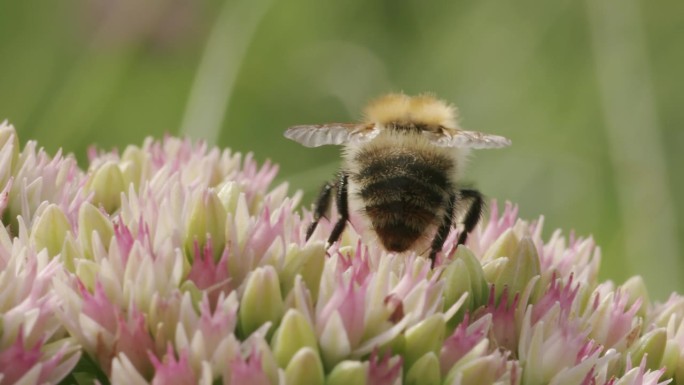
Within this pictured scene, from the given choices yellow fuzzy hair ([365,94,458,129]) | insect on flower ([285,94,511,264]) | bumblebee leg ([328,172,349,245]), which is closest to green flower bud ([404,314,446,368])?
insect on flower ([285,94,511,264])

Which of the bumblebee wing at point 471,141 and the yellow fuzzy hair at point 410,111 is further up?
the yellow fuzzy hair at point 410,111

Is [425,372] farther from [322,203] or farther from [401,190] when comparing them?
[322,203]

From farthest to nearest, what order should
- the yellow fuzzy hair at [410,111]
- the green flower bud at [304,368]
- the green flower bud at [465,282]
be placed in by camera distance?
the yellow fuzzy hair at [410,111] < the green flower bud at [465,282] < the green flower bud at [304,368]

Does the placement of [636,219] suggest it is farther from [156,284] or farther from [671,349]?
[156,284]

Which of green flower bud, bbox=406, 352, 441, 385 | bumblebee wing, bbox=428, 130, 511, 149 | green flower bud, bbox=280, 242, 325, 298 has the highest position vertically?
bumblebee wing, bbox=428, 130, 511, 149

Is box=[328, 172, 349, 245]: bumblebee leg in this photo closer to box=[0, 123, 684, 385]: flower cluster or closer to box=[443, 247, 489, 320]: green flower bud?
box=[0, 123, 684, 385]: flower cluster

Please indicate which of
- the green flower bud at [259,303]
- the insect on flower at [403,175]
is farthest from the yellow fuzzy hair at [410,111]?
the green flower bud at [259,303]

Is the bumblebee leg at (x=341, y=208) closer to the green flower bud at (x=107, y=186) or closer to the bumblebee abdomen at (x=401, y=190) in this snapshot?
the bumblebee abdomen at (x=401, y=190)
